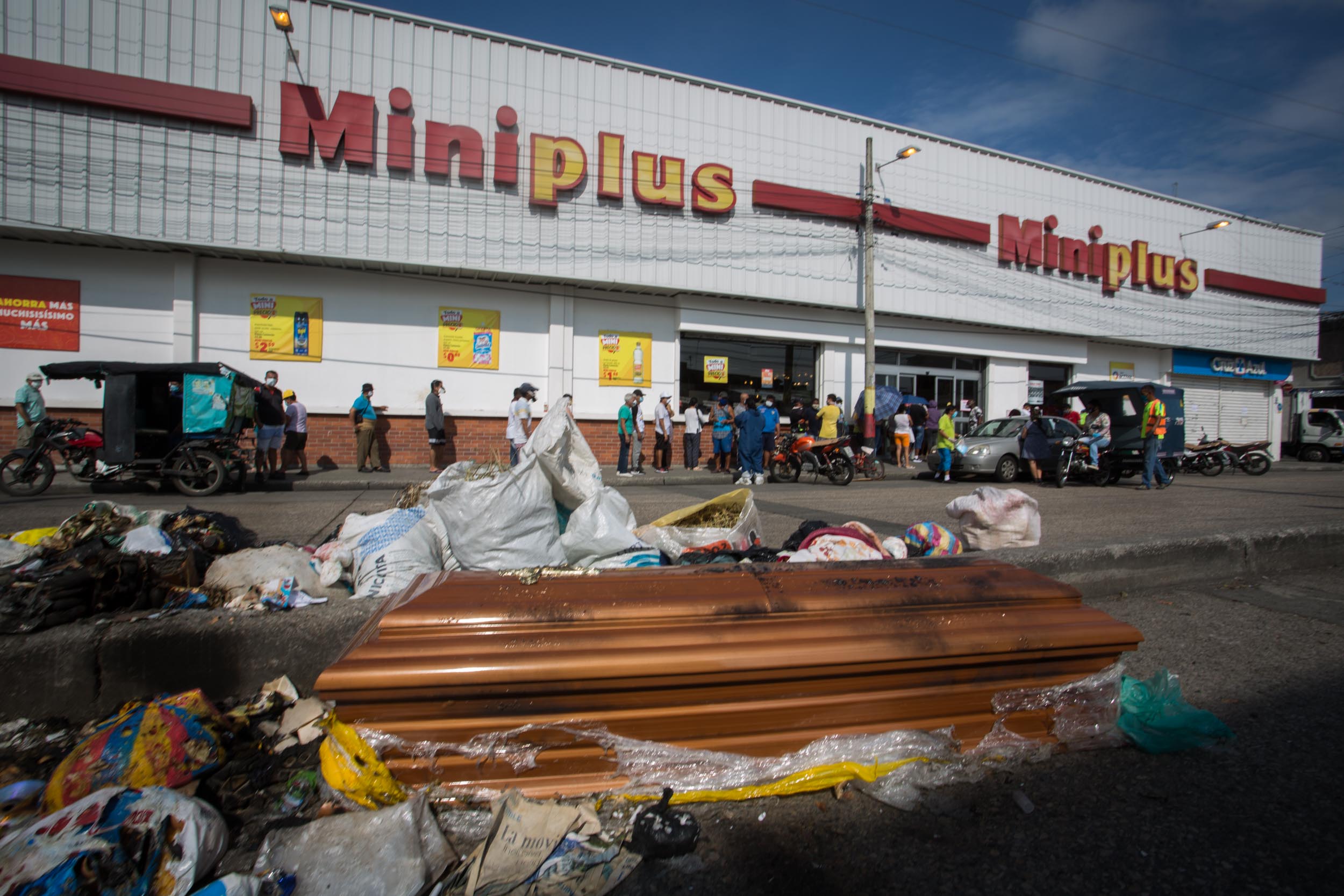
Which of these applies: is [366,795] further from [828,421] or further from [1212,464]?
[1212,464]

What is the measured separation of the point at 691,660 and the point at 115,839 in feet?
4.65

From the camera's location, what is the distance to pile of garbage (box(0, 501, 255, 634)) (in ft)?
7.67

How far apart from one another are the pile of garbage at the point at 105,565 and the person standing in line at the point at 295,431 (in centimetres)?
739

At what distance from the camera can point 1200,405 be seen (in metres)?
22.2

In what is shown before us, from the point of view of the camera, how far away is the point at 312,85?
11242 millimetres

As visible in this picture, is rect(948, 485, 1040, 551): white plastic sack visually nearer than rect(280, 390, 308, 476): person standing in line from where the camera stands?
Yes

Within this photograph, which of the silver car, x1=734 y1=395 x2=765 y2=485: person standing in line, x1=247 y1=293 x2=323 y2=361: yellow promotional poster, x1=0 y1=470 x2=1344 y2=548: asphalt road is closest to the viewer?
x1=0 y1=470 x2=1344 y2=548: asphalt road

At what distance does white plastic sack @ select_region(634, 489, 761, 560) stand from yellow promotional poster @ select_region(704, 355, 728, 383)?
11102mm

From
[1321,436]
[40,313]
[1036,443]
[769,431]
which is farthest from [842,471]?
[1321,436]

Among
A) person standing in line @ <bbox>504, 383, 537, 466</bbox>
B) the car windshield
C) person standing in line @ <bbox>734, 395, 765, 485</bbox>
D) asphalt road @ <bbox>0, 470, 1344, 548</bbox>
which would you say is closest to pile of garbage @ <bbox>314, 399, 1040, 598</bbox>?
asphalt road @ <bbox>0, 470, 1344, 548</bbox>

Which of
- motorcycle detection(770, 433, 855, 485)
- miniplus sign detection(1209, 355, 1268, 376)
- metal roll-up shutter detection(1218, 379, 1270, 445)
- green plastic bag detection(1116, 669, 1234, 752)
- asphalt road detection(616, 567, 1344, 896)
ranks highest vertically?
miniplus sign detection(1209, 355, 1268, 376)

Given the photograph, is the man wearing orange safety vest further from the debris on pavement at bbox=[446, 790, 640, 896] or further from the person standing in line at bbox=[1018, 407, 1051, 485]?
the debris on pavement at bbox=[446, 790, 640, 896]

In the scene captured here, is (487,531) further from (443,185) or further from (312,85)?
(312,85)

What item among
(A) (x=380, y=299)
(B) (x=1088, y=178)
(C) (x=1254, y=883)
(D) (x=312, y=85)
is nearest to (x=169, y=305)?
(A) (x=380, y=299)
